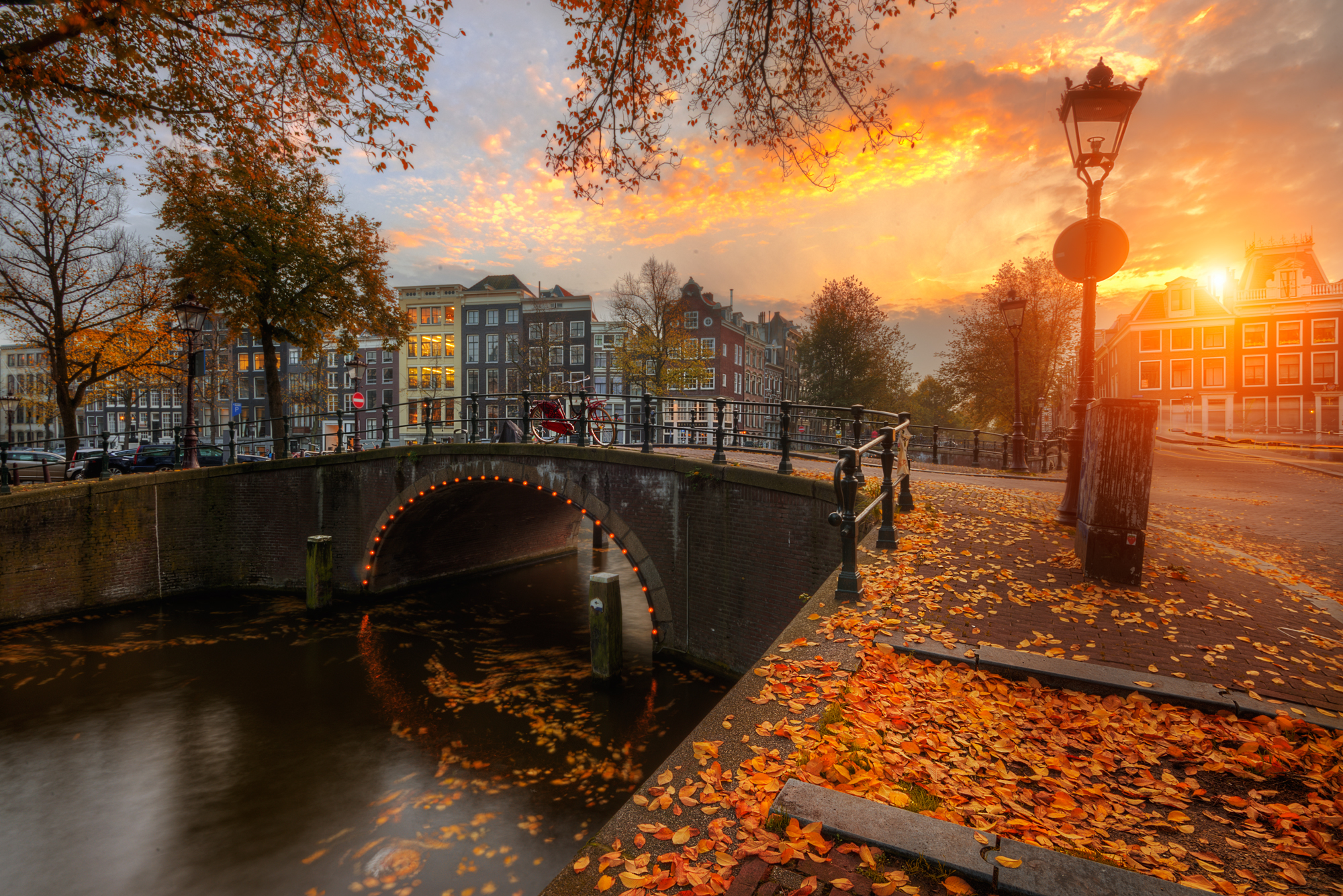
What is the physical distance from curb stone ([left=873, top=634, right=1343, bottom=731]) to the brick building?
4031cm

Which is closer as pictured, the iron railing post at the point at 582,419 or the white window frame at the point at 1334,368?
the iron railing post at the point at 582,419

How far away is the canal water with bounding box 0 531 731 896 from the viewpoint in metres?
6.46

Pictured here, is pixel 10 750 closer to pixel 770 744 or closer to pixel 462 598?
pixel 462 598

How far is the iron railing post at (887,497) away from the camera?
18.9 ft

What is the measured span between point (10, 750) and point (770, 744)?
39.2 feet

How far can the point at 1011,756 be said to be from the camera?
2.89 metres

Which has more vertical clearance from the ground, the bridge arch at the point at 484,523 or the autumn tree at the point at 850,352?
the autumn tree at the point at 850,352

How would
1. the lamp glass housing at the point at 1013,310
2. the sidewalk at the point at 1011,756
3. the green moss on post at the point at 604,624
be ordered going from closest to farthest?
1. the sidewalk at the point at 1011,756
2. the green moss on post at the point at 604,624
3. the lamp glass housing at the point at 1013,310

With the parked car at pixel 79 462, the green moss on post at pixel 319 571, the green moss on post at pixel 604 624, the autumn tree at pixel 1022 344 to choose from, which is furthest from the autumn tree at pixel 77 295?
the autumn tree at pixel 1022 344

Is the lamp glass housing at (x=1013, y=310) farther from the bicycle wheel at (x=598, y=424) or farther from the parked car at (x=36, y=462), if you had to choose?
the parked car at (x=36, y=462)

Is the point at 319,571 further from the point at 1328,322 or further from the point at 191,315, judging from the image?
the point at 1328,322

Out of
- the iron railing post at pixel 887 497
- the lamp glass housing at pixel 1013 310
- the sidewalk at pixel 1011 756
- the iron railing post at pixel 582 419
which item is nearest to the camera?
the sidewalk at pixel 1011 756

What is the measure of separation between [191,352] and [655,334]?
786 inches

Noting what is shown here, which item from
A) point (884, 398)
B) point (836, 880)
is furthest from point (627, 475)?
point (884, 398)
